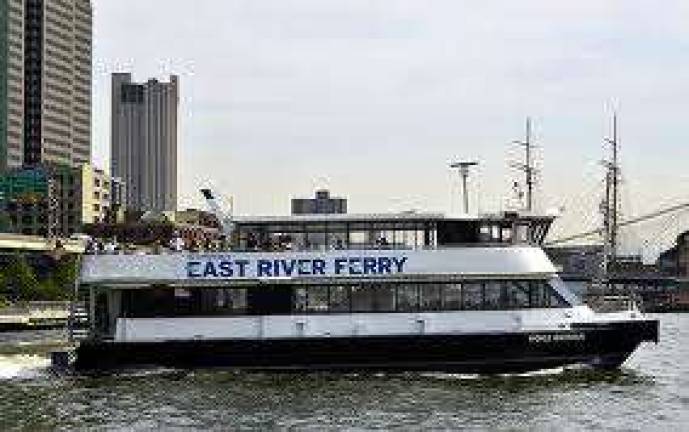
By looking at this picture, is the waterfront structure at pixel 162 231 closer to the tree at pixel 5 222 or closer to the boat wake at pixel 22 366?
the boat wake at pixel 22 366

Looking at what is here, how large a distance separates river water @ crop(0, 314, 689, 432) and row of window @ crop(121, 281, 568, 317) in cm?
209

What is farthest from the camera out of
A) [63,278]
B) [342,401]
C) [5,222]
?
[5,222]

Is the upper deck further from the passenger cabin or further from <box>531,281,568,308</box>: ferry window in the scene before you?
<box>531,281,568,308</box>: ferry window

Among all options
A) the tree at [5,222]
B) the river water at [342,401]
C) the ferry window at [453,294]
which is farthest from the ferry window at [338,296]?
the tree at [5,222]

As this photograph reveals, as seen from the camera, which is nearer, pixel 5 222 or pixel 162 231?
pixel 162 231

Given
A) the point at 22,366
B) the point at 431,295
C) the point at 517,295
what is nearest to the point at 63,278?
the point at 22,366

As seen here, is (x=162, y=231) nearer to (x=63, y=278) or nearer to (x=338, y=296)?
(x=63, y=278)

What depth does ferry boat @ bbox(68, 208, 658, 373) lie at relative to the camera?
38.6 metres

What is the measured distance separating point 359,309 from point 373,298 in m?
0.55

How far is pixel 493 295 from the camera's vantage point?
39.4m

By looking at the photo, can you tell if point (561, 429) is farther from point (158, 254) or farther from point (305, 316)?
point (158, 254)

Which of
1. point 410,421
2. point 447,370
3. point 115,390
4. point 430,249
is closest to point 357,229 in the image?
point 430,249

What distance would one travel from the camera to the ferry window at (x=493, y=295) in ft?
129

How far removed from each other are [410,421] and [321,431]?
2350 mm
